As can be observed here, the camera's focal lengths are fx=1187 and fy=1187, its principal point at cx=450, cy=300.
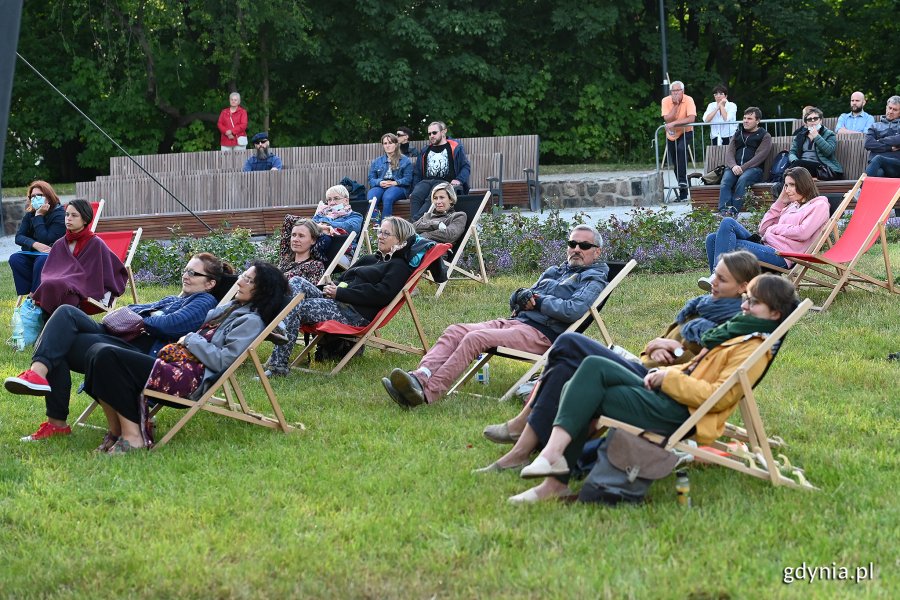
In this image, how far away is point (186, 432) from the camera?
6.10 meters

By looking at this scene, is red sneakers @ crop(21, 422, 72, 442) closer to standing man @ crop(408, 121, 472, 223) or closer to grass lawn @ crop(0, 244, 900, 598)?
grass lawn @ crop(0, 244, 900, 598)

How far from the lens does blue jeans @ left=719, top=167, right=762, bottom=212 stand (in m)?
13.5

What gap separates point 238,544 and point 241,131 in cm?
1485

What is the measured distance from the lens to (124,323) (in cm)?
643

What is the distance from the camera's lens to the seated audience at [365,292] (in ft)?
24.5

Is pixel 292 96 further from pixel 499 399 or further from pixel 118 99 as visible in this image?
pixel 499 399

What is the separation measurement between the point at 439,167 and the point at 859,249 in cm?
592

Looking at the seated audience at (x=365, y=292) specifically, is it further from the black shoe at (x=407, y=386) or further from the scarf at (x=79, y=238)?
the scarf at (x=79, y=238)

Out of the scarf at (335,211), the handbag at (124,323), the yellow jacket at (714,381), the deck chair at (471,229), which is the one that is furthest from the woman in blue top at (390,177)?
the yellow jacket at (714,381)

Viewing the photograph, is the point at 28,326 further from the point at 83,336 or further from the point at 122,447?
the point at 122,447

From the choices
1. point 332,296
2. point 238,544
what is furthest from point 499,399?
point 238,544

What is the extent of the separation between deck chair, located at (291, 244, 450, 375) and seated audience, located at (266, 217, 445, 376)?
0.13 ft

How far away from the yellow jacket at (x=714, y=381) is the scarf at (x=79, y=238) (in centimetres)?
509

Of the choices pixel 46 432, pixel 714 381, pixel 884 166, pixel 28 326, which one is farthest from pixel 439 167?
pixel 714 381
